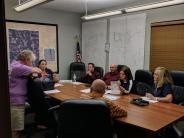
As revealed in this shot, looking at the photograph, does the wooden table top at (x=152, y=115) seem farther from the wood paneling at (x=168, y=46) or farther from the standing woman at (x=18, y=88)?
the wood paneling at (x=168, y=46)

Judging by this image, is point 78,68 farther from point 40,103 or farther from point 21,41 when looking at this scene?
point 40,103

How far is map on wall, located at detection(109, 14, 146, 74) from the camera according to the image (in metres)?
4.61

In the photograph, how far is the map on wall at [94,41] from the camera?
554cm

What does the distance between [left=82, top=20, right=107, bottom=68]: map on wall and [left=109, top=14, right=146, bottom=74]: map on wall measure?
29 cm

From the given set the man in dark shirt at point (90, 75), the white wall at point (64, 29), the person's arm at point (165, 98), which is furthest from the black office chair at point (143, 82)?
the white wall at point (64, 29)

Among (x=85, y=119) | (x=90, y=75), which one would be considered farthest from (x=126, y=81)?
(x=85, y=119)

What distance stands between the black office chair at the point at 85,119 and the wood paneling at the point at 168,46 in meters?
2.76

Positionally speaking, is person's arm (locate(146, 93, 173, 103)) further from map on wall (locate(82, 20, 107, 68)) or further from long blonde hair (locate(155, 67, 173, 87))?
map on wall (locate(82, 20, 107, 68))

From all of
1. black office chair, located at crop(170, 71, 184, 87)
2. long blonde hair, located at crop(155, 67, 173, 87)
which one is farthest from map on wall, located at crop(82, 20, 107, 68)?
long blonde hair, located at crop(155, 67, 173, 87)

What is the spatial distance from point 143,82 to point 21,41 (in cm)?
306

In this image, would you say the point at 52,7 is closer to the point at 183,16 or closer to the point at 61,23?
the point at 61,23

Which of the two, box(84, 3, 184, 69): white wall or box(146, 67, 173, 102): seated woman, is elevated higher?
box(84, 3, 184, 69): white wall

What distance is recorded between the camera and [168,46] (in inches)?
167

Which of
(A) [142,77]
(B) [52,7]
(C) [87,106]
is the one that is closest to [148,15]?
(A) [142,77]
